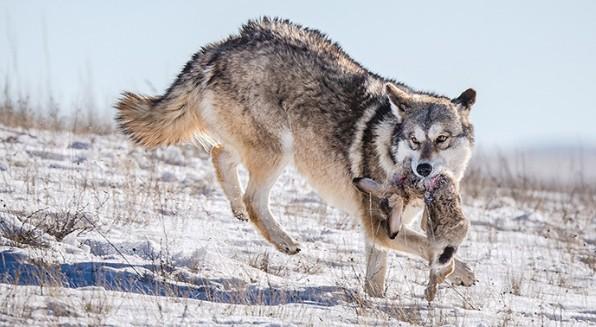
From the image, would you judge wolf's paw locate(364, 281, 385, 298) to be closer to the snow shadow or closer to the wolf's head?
the snow shadow

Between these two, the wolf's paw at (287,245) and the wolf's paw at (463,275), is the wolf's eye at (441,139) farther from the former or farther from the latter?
the wolf's paw at (287,245)

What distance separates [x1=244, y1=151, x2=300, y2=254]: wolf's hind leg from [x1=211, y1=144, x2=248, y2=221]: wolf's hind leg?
423 millimetres

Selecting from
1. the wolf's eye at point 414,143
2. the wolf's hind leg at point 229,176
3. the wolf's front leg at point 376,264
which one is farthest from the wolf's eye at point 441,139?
the wolf's hind leg at point 229,176

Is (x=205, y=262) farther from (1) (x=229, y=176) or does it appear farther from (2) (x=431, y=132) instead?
(2) (x=431, y=132)

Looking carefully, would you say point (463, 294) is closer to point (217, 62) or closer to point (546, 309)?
point (546, 309)

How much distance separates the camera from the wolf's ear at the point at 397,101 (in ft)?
20.7

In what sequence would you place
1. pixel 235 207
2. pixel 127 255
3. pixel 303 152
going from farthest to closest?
pixel 235 207 < pixel 303 152 < pixel 127 255

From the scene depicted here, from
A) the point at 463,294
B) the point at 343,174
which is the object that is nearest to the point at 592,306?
the point at 463,294

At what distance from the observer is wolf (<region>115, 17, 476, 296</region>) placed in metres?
6.24

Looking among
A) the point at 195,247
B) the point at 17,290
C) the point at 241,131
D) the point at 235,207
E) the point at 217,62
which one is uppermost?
the point at 217,62

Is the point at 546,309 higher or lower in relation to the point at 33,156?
lower

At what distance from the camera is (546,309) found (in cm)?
580

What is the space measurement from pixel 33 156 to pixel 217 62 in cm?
358

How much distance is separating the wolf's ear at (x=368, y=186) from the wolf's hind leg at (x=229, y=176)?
1.87 meters
